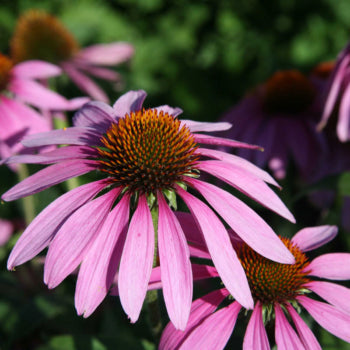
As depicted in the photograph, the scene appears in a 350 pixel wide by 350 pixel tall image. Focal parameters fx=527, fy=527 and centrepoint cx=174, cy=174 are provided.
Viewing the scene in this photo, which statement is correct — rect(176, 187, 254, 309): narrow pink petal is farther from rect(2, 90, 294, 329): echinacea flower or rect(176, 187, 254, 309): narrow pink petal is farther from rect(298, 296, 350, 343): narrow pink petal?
rect(298, 296, 350, 343): narrow pink petal

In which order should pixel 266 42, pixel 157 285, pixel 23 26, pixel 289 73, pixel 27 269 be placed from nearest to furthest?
pixel 157 285 < pixel 27 269 < pixel 289 73 < pixel 23 26 < pixel 266 42

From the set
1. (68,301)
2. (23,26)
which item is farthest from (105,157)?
(23,26)

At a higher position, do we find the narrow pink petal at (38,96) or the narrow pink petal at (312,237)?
the narrow pink petal at (38,96)

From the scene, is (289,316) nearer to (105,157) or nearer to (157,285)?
(157,285)

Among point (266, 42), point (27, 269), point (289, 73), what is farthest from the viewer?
point (266, 42)

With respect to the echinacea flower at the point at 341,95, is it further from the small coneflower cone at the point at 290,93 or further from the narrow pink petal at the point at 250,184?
the narrow pink petal at the point at 250,184

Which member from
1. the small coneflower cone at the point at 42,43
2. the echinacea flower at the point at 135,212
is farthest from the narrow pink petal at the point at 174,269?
the small coneflower cone at the point at 42,43

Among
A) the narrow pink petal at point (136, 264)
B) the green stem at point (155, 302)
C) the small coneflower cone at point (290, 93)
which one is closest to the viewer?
the narrow pink petal at point (136, 264)
